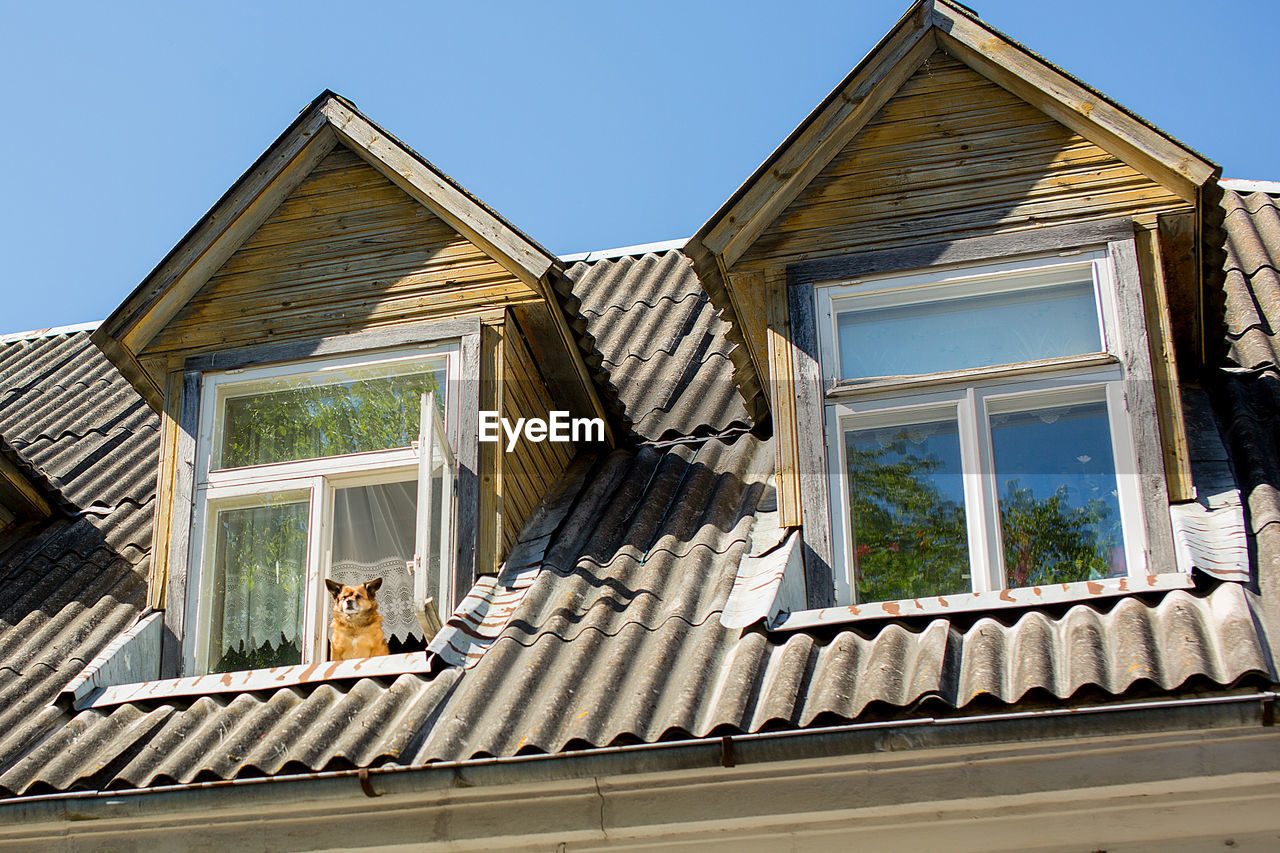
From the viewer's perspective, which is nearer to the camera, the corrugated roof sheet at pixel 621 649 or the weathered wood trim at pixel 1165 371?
the corrugated roof sheet at pixel 621 649

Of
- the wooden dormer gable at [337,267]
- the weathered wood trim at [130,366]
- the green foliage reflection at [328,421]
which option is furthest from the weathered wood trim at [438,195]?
the weathered wood trim at [130,366]

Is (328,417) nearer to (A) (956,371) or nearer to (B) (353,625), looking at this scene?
(B) (353,625)

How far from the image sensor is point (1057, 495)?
513cm

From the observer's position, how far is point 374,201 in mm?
6551

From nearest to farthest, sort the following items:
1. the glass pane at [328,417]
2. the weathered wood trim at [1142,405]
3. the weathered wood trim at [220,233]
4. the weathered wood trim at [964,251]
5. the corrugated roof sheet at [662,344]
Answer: the weathered wood trim at [1142,405] → the weathered wood trim at [964,251] → the glass pane at [328,417] → the weathered wood trim at [220,233] → the corrugated roof sheet at [662,344]

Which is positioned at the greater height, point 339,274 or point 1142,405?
point 339,274

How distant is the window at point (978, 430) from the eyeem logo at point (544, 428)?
143cm

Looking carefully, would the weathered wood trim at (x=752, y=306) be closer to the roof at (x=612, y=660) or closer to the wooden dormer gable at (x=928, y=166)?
the wooden dormer gable at (x=928, y=166)

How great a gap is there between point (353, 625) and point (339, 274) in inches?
68.3

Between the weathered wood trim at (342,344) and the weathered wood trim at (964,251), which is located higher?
the weathered wood trim at (964,251)

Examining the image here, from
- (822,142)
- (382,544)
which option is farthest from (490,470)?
(822,142)

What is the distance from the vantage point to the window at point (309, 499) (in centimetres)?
577

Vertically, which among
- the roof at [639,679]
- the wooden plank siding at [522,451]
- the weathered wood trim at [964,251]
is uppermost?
the weathered wood trim at [964,251]

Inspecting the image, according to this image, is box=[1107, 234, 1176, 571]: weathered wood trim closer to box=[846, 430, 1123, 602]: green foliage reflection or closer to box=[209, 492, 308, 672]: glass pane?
box=[846, 430, 1123, 602]: green foliage reflection
